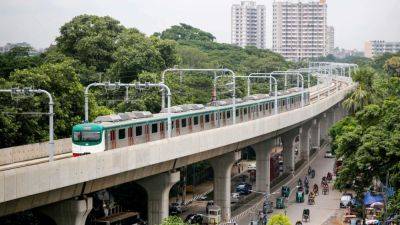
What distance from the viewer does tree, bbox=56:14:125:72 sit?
87125 mm

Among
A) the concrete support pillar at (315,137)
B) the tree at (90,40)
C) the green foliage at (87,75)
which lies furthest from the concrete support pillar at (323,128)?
the tree at (90,40)

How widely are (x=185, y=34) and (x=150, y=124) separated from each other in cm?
13430

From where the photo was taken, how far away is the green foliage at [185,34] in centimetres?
17700

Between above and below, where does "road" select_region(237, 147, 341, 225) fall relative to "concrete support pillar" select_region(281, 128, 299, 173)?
below

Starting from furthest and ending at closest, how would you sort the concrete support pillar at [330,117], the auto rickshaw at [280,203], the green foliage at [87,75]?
the concrete support pillar at [330,117] < the auto rickshaw at [280,203] < the green foliage at [87,75]

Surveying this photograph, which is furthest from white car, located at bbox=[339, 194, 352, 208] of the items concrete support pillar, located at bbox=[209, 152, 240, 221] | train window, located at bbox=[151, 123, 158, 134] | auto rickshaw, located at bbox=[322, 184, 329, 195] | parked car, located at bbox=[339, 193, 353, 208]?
train window, located at bbox=[151, 123, 158, 134]

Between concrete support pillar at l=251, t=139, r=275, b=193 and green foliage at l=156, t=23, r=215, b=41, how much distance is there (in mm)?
101859

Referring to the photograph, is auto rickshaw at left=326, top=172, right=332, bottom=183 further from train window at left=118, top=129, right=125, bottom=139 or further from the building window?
train window at left=118, top=129, right=125, bottom=139

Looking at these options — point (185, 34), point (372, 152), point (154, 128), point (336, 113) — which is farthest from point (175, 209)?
point (185, 34)

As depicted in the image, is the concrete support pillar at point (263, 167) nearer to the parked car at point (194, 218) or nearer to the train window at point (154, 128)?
the parked car at point (194, 218)

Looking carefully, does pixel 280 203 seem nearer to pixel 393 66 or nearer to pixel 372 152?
pixel 372 152

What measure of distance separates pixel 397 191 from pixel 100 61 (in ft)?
153

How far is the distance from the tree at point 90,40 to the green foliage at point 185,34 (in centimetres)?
8195

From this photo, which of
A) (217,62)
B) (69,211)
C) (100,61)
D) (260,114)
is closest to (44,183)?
(69,211)
